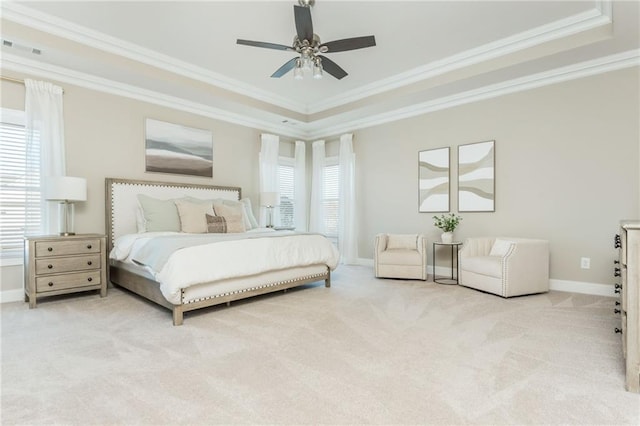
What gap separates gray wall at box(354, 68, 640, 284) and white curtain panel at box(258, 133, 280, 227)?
2672mm

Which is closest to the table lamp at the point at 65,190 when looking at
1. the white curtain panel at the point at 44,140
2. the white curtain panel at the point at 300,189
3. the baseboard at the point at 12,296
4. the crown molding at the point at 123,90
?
the white curtain panel at the point at 44,140

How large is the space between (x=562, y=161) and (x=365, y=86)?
2803mm

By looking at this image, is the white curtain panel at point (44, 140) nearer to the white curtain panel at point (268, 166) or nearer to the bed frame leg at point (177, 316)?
the bed frame leg at point (177, 316)

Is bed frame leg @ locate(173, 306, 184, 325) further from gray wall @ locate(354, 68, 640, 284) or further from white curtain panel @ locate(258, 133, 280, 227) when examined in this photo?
gray wall @ locate(354, 68, 640, 284)

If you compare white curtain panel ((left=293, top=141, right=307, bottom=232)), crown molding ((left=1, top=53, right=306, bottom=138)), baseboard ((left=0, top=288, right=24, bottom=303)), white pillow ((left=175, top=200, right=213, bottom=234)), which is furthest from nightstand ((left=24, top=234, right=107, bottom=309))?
white curtain panel ((left=293, top=141, right=307, bottom=232))

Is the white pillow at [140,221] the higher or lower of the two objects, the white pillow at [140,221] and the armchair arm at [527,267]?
the higher

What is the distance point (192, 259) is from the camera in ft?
9.78

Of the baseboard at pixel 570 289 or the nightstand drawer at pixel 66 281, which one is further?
the baseboard at pixel 570 289

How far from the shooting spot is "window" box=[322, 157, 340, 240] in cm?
661

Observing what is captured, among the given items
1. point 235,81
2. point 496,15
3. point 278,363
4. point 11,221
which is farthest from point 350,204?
point 11,221

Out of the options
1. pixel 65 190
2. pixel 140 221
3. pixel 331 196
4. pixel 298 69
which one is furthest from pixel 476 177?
pixel 65 190

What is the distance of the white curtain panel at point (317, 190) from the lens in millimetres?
6703

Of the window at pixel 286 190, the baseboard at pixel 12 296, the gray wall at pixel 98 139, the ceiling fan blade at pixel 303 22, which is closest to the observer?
the ceiling fan blade at pixel 303 22

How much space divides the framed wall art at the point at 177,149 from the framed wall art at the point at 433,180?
11.3ft
